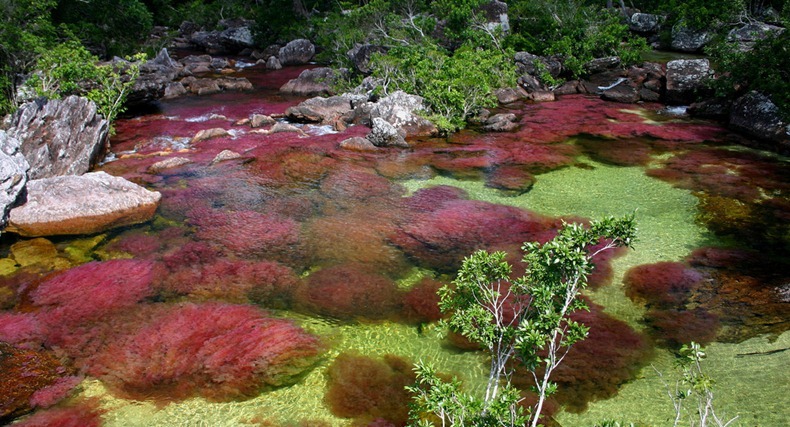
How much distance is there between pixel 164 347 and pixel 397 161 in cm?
1108

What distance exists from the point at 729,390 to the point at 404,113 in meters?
16.1

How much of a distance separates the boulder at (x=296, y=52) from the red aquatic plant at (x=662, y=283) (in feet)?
113

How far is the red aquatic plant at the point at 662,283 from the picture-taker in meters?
9.49

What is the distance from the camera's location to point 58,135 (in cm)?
1593

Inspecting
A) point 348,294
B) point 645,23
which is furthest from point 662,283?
point 645,23

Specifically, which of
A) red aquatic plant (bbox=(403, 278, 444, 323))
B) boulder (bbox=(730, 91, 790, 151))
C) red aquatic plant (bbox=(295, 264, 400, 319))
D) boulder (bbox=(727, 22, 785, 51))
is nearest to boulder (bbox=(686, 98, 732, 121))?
boulder (bbox=(730, 91, 790, 151))

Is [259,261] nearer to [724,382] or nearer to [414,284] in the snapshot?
[414,284]

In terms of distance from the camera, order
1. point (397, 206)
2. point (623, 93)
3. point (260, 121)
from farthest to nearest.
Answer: point (623, 93), point (260, 121), point (397, 206)

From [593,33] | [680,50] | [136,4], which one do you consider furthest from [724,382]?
[136,4]

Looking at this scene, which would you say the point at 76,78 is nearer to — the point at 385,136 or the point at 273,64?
the point at 385,136

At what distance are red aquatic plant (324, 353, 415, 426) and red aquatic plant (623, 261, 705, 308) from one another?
16.1 feet

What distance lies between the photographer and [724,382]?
7328mm

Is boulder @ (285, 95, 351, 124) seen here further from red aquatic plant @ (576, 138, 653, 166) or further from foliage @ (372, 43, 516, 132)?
red aquatic plant @ (576, 138, 653, 166)

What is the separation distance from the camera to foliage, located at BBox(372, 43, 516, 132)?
71.9ft
